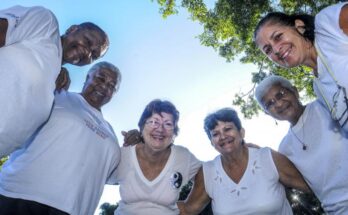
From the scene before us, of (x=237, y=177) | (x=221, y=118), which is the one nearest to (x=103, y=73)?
(x=221, y=118)

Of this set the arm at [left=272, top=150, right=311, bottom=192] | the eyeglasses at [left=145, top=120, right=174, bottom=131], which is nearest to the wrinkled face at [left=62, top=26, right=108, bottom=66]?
the eyeglasses at [left=145, top=120, right=174, bottom=131]

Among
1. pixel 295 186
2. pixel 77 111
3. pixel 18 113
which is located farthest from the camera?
pixel 295 186

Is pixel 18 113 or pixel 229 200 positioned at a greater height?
pixel 18 113

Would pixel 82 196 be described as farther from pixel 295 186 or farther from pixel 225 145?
pixel 295 186

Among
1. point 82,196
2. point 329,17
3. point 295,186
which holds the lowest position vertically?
point 82,196

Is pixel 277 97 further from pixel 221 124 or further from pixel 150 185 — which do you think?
pixel 150 185

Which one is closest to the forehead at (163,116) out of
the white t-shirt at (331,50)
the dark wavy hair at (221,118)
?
the dark wavy hair at (221,118)

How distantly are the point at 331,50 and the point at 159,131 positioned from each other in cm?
236

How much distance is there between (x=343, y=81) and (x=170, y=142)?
95.0 inches

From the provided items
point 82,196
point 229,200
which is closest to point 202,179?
point 229,200

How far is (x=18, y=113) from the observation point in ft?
7.52

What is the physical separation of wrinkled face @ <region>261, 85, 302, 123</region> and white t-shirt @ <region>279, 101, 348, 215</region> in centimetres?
15

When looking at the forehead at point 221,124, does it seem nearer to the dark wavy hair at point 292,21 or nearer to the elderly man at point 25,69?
the dark wavy hair at point 292,21

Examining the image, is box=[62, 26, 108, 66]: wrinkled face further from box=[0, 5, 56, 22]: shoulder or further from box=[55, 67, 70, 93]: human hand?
box=[0, 5, 56, 22]: shoulder
